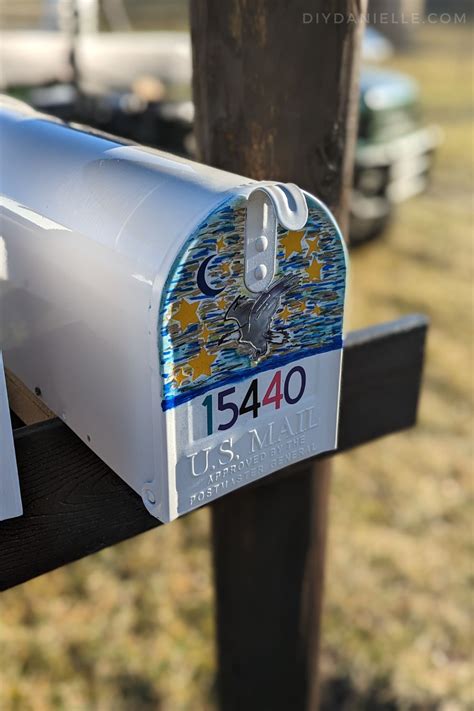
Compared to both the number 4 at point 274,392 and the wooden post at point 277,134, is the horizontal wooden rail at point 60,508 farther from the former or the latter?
the wooden post at point 277,134

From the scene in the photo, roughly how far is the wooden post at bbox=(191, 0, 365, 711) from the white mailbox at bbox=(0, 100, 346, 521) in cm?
22

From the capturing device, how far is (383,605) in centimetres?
248

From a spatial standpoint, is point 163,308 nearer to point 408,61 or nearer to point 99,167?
point 99,167

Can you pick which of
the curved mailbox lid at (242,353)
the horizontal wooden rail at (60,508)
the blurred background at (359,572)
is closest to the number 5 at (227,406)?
the curved mailbox lid at (242,353)

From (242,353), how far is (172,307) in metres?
0.11

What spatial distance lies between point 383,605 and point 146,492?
6.18ft

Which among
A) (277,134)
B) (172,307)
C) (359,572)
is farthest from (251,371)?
(359,572)

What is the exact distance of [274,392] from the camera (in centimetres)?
84

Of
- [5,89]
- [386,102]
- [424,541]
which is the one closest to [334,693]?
[424,541]

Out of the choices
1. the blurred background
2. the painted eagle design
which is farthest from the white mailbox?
the blurred background

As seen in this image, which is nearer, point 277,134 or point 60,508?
point 60,508

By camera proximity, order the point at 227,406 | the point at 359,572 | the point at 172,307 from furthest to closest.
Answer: the point at 359,572 → the point at 227,406 → the point at 172,307

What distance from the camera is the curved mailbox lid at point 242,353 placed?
2.31ft

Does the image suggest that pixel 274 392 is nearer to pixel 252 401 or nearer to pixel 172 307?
pixel 252 401
